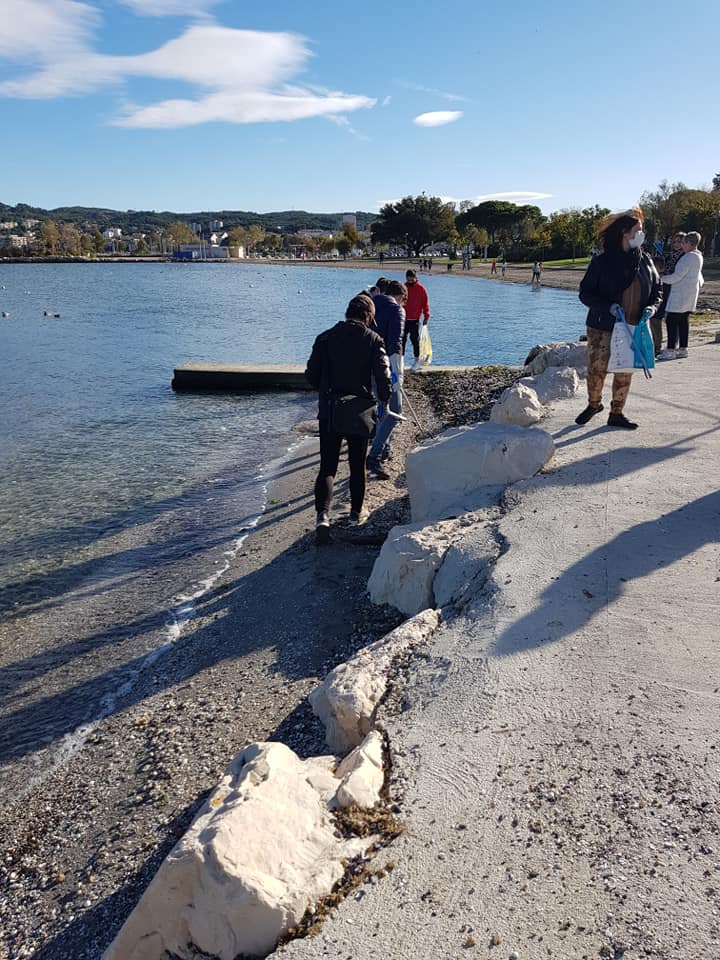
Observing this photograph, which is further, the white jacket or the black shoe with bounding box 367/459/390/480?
the white jacket

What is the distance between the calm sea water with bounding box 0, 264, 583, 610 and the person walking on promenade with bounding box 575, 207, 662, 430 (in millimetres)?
4441

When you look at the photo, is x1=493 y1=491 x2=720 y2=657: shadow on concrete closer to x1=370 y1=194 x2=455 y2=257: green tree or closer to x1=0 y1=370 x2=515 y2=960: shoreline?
x1=0 y1=370 x2=515 y2=960: shoreline

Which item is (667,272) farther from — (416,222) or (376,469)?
(416,222)

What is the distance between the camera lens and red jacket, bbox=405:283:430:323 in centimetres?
1337

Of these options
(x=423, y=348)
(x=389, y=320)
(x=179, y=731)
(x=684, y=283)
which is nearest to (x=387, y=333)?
(x=389, y=320)

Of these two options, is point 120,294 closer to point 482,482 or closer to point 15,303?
point 15,303

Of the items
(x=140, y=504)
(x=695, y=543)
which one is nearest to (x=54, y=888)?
(x=695, y=543)

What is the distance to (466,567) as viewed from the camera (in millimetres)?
5047

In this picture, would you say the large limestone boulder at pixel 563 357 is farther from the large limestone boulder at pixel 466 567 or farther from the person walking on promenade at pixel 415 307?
the large limestone boulder at pixel 466 567

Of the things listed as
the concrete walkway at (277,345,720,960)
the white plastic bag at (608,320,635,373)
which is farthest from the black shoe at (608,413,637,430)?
the concrete walkway at (277,345,720,960)

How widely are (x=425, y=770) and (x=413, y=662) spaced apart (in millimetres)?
859

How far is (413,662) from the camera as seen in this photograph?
4066 millimetres

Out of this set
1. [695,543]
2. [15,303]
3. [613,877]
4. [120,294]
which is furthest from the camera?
[120,294]

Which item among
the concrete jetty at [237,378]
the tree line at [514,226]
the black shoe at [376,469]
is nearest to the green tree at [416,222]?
the tree line at [514,226]
